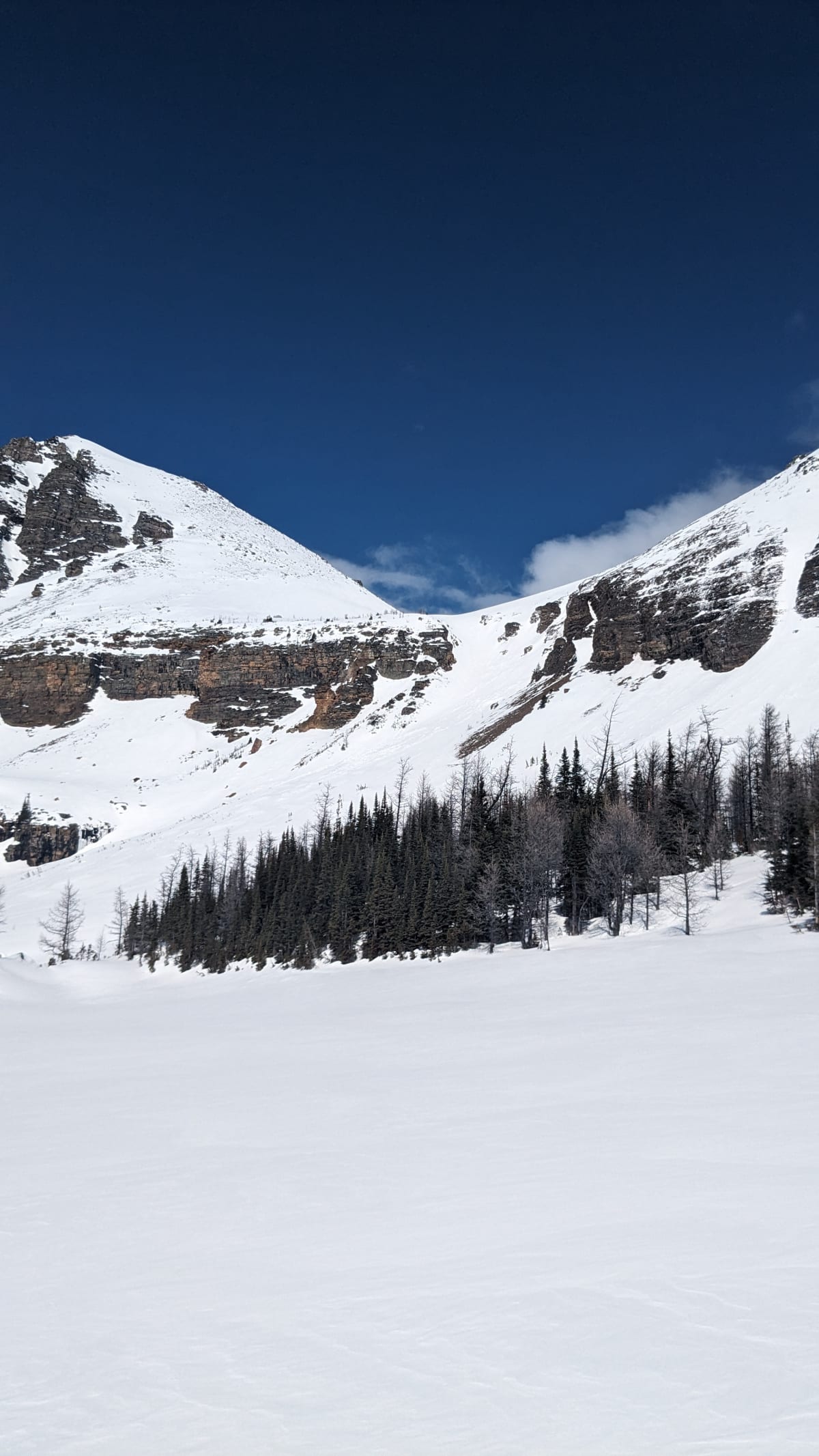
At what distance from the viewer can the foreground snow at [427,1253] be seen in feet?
16.6

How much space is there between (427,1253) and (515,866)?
51988 mm

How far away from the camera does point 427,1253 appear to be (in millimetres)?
7531

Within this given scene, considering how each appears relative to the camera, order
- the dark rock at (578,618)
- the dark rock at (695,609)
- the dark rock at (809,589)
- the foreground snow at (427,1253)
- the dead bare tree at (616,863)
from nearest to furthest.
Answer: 1. the foreground snow at (427,1253)
2. the dead bare tree at (616,863)
3. the dark rock at (809,589)
4. the dark rock at (695,609)
5. the dark rock at (578,618)

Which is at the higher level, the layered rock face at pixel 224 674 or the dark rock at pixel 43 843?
the layered rock face at pixel 224 674

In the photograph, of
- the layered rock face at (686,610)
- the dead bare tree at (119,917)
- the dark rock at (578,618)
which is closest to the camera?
the dead bare tree at (119,917)

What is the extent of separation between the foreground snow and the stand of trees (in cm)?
3395

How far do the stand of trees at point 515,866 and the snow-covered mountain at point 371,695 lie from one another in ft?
44.3

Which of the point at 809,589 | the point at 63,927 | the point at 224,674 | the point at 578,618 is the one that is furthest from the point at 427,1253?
the point at 224,674

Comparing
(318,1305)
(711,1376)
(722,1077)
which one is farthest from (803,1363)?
(722,1077)

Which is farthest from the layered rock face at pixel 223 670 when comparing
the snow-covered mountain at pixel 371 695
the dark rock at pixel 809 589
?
the dark rock at pixel 809 589

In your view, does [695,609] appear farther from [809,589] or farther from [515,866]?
[515,866]

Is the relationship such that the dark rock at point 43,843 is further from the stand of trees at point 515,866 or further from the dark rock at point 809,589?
the dark rock at point 809,589

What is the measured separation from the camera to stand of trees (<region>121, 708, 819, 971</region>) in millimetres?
55969

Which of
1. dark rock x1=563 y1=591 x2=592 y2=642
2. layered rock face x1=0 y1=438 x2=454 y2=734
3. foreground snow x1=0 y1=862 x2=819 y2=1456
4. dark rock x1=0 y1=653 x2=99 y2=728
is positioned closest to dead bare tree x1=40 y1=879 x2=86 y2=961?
foreground snow x1=0 y1=862 x2=819 y2=1456
